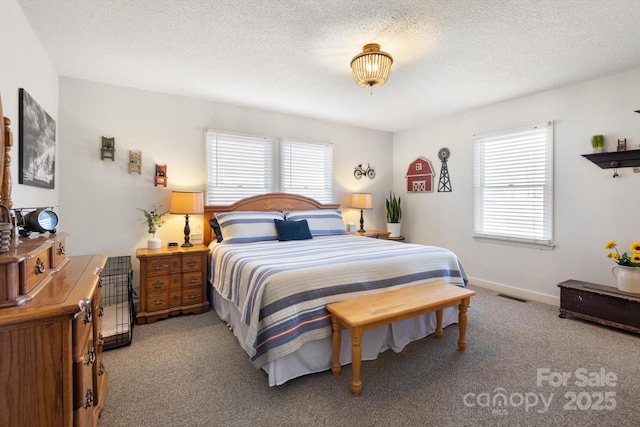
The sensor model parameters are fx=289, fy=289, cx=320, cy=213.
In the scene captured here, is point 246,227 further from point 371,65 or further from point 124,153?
point 371,65

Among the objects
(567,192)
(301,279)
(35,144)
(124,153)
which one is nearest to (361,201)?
(567,192)

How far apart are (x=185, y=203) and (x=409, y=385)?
9.21ft

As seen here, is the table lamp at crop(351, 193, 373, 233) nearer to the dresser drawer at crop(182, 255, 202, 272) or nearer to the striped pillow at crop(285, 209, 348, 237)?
the striped pillow at crop(285, 209, 348, 237)

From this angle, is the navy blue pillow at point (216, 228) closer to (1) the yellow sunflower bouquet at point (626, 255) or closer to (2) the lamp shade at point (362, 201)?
(2) the lamp shade at point (362, 201)

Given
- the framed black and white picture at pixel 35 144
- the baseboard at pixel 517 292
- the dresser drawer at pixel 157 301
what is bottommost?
the baseboard at pixel 517 292

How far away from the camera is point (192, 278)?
126 inches

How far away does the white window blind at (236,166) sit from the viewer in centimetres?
383

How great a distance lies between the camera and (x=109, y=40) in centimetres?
238

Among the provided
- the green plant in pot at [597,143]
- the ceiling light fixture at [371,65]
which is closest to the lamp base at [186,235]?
the ceiling light fixture at [371,65]

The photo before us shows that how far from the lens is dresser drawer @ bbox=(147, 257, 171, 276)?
2.98 meters

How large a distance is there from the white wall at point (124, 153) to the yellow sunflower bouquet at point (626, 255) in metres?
4.28

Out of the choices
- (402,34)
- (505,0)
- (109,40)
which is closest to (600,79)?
(505,0)

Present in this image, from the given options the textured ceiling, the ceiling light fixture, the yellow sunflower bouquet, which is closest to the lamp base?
the textured ceiling

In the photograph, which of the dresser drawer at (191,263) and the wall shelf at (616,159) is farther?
the dresser drawer at (191,263)
